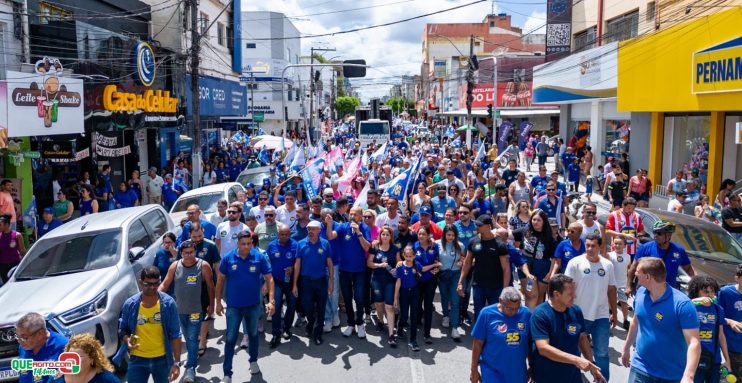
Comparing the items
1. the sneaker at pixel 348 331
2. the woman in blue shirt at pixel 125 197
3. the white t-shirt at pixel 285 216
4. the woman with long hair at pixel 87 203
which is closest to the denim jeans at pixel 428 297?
the sneaker at pixel 348 331

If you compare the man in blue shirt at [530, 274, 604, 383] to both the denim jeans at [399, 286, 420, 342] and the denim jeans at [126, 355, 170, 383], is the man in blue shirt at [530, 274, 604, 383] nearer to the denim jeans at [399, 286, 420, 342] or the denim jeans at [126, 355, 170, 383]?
the denim jeans at [399, 286, 420, 342]

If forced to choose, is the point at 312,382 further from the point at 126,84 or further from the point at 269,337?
the point at 126,84

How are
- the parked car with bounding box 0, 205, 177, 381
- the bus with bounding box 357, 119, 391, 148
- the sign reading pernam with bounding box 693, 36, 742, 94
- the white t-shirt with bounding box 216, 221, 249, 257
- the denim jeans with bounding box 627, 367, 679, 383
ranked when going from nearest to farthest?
the denim jeans with bounding box 627, 367, 679, 383
the parked car with bounding box 0, 205, 177, 381
the white t-shirt with bounding box 216, 221, 249, 257
the sign reading pernam with bounding box 693, 36, 742, 94
the bus with bounding box 357, 119, 391, 148

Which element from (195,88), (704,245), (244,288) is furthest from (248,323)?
(195,88)

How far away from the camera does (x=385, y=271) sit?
8523 millimetres

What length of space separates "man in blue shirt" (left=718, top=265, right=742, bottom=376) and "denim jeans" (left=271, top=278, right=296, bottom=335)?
5.10 m

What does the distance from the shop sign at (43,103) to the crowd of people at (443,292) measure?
6.72ft

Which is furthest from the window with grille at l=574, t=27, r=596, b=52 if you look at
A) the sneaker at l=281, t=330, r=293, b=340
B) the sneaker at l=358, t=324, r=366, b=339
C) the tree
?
the tree

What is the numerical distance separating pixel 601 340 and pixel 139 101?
15303 mm

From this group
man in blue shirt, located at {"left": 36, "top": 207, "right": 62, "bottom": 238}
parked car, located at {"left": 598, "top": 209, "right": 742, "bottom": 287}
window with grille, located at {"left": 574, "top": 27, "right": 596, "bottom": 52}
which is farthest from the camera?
window with grille, located at {"left": 574, "top": 27, "right": 596, "bottom": 52}

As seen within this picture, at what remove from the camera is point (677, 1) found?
21594mm

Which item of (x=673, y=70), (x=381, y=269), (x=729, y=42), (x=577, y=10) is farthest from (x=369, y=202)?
(x=577, y=10)

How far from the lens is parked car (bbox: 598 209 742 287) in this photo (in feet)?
28.6

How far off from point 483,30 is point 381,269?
89.2 metres
